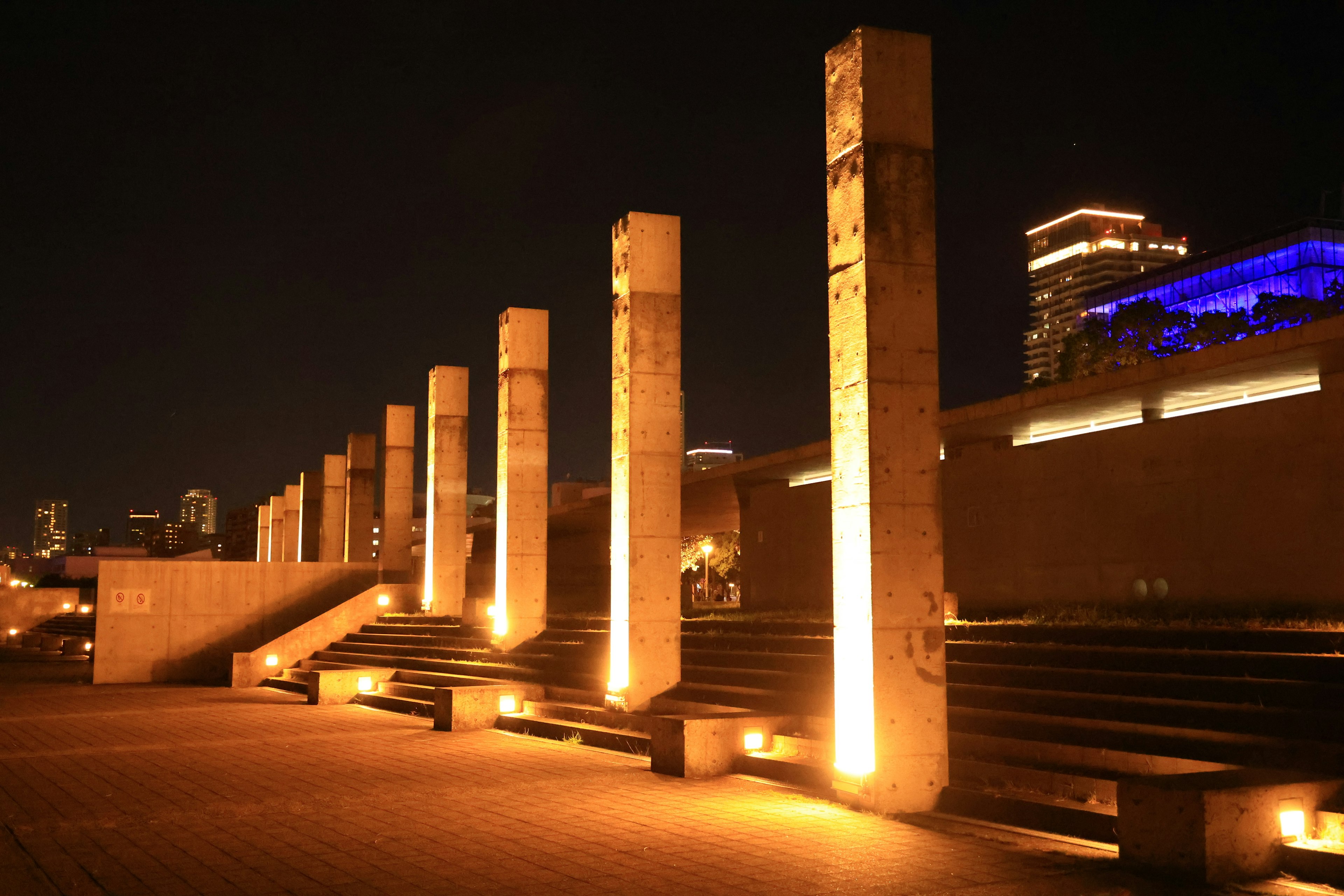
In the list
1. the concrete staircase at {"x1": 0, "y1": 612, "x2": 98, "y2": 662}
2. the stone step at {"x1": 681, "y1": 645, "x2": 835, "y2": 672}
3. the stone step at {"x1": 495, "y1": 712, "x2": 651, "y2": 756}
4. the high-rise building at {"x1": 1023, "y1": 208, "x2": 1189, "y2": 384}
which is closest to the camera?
the stone step at {"x1": 495, "y1": 712, "x2": 651, "y2": 756}

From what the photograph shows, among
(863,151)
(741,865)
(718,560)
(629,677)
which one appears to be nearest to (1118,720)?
(741,865)

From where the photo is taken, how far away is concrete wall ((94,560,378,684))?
2527 centimetres

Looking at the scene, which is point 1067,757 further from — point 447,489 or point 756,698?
point 447,489

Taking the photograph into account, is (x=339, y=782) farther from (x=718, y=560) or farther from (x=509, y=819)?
(x=718, y=560)

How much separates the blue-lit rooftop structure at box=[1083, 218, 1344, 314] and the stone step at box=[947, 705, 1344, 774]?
84.3 meters

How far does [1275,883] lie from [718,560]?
5303 centimetres

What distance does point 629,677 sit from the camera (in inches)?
574

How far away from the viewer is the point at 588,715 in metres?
14.7

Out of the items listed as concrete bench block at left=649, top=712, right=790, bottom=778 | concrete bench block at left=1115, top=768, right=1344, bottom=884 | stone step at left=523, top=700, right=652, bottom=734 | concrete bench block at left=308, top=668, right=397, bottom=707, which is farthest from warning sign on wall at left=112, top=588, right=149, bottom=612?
concrete bench block at left=1115, top=768, right=1344, bottom=884

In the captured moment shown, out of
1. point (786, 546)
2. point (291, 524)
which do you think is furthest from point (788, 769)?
point (291, 524)

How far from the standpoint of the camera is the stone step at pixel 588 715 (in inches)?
541

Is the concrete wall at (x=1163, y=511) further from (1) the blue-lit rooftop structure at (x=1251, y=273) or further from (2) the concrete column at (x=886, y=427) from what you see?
(1) the blue-lit rooftop structure at (x=1251, y=273)

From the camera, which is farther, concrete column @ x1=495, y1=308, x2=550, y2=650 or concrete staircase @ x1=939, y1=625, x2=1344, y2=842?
concrete column @ x1=495, y1=308, x2=550, y2=650

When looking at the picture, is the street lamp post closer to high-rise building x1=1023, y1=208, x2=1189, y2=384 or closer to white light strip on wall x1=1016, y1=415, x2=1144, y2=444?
white light strip on wall x1=1016, y1=415, x2=1144, y2=444
